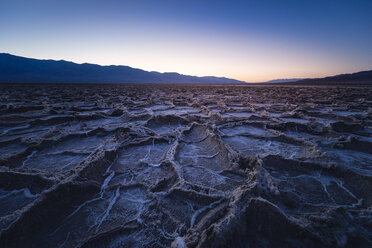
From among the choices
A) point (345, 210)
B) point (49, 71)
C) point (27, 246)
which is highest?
point (49, 71)

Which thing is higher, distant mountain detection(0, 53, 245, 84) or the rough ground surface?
distant mountain detection(0, 53, 245, 84)

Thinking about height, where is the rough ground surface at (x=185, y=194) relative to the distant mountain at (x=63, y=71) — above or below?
below

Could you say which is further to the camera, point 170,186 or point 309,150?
point 309,150

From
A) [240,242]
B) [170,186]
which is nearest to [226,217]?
[240,242]

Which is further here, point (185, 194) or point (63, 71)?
point (63, 71)

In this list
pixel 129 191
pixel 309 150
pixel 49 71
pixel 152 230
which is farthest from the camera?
pixel 49 71

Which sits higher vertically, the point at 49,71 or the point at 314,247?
the point at 49,71

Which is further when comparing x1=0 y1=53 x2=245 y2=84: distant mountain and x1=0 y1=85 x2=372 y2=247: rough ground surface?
x1=0 y1=53 x2=245 y2=84: distant mountain

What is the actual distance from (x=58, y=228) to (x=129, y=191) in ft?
1.63

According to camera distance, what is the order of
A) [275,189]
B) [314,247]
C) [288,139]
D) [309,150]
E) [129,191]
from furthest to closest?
[288,139]
[309,150]
[129,191]
[275,189]
[314,247]

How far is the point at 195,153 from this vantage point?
216 centimetres

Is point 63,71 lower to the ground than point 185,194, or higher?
higher

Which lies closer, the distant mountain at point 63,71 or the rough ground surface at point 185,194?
the rough ground surface at point 185,194

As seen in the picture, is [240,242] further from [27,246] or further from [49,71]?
[49,71]
